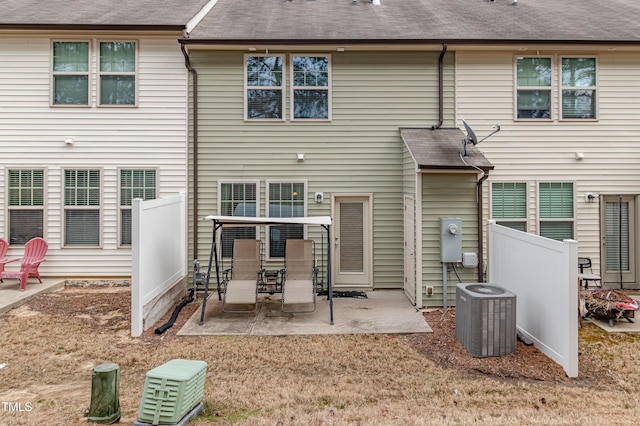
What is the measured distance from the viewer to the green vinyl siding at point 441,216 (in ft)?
22.8

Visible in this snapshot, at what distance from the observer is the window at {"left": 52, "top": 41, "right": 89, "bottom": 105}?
26.6 ft

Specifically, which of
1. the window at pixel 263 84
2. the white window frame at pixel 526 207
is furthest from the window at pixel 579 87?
the window at pixel 263 84

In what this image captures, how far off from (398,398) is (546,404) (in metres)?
1.42

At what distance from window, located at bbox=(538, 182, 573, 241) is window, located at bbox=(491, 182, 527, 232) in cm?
37

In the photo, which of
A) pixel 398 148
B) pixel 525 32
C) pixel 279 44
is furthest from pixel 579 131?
pixel 279 44

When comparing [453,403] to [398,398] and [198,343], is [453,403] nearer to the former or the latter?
[398,398]

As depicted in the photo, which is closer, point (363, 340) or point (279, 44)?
point (363, 340)

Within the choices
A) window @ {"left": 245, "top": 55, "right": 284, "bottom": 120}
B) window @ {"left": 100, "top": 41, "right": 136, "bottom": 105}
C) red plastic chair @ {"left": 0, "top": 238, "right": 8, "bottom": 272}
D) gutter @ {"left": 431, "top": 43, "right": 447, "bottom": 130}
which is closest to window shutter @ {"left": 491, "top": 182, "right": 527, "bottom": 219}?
gutter @ {"left": 431, "top": 43, "right": 447, "bottom": 130}

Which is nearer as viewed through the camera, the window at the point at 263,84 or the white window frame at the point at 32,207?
the white window frame at the point at 32,207

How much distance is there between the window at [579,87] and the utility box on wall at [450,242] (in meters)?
3.83

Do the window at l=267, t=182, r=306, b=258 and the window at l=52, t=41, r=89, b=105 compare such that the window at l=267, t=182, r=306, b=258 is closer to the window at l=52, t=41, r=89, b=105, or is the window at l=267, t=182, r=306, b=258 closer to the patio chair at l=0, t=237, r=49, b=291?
the window at l=52, t=41, r=89, b=105

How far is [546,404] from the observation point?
3818 millimetres

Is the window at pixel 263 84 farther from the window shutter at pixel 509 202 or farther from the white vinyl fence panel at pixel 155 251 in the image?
the window shutter at pixel 509 202

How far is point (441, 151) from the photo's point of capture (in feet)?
23.6
